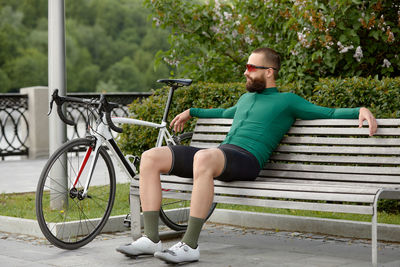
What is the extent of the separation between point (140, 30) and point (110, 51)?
4407 millimetres

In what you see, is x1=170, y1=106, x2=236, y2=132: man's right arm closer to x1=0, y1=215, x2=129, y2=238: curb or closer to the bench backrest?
the bench backrest

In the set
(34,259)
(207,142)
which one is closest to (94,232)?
(34,259)

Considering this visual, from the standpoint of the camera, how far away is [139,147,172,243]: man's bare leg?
15.4 ft

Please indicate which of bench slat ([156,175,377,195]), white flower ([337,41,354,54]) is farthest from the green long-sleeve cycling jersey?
white flower ([337,41,354,54])

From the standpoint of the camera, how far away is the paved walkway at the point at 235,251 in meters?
4.67

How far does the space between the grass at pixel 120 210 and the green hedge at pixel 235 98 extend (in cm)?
78

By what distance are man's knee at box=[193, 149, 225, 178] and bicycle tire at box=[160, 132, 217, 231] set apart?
1.19 metres

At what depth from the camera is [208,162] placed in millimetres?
4570

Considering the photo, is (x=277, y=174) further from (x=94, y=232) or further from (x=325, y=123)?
(x=94, y=232)

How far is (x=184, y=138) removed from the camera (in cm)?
612

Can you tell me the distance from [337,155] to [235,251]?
1054 mm

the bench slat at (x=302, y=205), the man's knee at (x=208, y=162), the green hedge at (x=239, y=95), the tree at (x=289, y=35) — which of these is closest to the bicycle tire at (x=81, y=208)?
the man's knee at (x=208, y=162)

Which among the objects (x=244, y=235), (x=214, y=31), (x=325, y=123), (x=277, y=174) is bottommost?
(x=244, y=235)

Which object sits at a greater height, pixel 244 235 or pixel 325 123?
pixel 325 123
